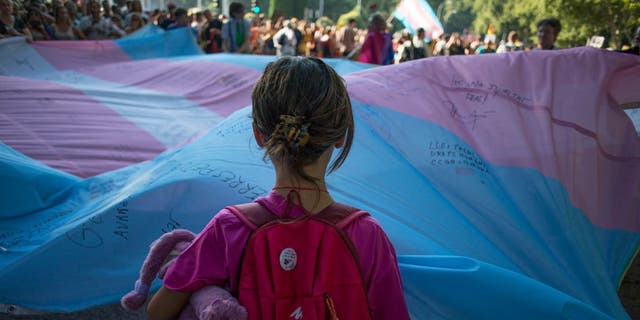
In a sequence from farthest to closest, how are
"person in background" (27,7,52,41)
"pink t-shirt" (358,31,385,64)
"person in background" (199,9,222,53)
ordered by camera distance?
"person in background" (199,9,222,53)
"pink t-shirt" (358,31,385,64)
"person in background" (27,7,52,41)

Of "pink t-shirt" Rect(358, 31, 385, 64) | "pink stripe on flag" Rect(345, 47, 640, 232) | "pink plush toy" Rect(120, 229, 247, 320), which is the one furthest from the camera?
"pink t-shirt" Rect(358, 31, 385, 64)

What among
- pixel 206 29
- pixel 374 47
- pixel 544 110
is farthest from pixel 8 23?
pixel 544 110

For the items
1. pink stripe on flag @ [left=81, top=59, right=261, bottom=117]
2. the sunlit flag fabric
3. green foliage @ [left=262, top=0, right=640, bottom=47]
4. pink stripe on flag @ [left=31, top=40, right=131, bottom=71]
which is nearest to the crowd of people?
pink stripe on flag @ [left=31, top=40, right=131, bottom=71]

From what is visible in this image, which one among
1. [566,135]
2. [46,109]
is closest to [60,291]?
[566,135]

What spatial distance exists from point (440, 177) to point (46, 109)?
113 inches

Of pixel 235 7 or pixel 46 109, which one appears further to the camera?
pixel 235 7

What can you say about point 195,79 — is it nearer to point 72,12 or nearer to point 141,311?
point 72,12

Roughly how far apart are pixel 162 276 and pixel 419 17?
12490 millimetres

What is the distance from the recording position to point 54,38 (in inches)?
231

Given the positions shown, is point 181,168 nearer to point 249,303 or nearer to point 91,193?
point 91,193

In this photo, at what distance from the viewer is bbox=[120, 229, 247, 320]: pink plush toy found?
92 centimetres

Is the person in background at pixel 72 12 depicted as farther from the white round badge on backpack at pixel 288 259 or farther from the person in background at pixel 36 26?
the white round badge on backpack at pixel 288 259

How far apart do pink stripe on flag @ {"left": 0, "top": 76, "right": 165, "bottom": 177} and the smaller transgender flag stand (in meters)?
9.71

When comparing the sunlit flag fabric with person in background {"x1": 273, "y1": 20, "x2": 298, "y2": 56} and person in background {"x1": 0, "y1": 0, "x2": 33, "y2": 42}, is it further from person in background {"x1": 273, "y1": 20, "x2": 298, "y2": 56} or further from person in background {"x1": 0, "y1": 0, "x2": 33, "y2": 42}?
person in background {"x1": 273, "y1": 20, "x2": 298, "y2": 56}
